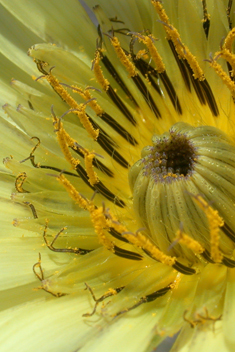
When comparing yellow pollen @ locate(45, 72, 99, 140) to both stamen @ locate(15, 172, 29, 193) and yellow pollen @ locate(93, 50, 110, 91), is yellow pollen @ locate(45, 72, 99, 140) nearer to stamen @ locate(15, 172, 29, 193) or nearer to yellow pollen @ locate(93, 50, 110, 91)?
yellow pollen @ locate(93, 50, 110, 91)

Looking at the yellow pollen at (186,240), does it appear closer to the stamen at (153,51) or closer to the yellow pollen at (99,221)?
the yellow pollen at (99,221)

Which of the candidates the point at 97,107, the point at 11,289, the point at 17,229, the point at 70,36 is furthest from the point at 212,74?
the point at 11,289

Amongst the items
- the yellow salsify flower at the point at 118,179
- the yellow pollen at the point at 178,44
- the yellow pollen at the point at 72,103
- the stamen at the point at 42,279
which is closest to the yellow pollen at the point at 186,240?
the yellow salsify flower at the point at 118,179

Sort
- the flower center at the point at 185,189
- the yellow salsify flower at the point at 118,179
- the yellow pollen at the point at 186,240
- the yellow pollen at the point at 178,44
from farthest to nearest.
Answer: the yellow pollen at the point at 178,44 < the flower center at the point at 185,189 < the yellow salsify flower at the point at 118,179 < the yellow pollen at the point at 186,240

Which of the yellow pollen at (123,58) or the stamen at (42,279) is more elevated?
the yellow pollen at (123,58)

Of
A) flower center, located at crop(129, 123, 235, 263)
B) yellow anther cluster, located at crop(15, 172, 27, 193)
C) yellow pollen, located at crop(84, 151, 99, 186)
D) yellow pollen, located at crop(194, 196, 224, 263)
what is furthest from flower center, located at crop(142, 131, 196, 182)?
yellow anther cluster, located at crop(15, 172, 27, 193)

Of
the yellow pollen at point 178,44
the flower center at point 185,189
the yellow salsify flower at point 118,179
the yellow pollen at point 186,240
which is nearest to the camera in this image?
the yellow pollen at point 186,240

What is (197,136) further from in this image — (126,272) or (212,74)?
(126,272)

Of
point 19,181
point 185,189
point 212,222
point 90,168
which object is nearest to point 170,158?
point 185,189
